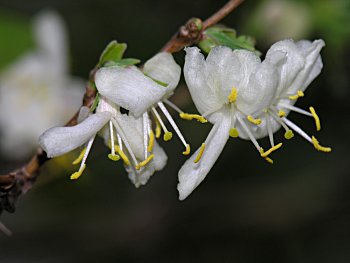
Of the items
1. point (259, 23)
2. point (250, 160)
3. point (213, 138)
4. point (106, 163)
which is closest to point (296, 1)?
point (259, 23)

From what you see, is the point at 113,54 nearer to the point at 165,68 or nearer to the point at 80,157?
the point at 165,68

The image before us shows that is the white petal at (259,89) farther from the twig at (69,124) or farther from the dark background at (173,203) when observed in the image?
the dark background at (173,203)

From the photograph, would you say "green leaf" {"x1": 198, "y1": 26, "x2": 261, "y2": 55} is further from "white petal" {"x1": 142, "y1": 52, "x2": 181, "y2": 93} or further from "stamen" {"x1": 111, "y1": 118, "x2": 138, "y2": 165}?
"stamen" {"x1": 111, "y1": 118, "x2": 138, "y2": 165}

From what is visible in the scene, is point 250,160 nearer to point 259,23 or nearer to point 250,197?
point 250,197

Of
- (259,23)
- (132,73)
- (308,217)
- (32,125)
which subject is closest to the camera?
(132,73)

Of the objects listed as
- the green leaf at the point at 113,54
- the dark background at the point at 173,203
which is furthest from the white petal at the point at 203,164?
the dark background at the point at 173,203

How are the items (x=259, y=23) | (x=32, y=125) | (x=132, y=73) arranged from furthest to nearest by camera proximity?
(x=32, y=125) < (x=259, y=23) < (x=132, y=73)

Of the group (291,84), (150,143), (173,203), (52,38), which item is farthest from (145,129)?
(173,203)

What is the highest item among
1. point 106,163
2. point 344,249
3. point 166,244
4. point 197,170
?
point 197,170
